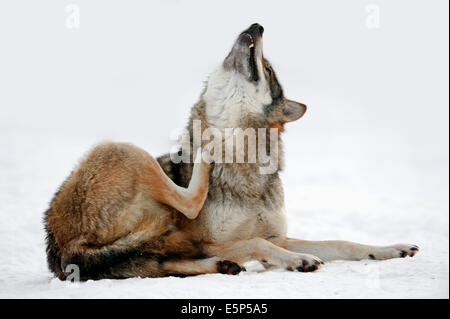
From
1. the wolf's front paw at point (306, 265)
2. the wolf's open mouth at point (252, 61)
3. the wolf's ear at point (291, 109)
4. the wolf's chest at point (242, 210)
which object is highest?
the wolf's open mouth at point (252, 61)

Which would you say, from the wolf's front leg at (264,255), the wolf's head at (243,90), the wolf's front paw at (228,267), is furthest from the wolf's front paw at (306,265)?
the wolf's head at (243,90)

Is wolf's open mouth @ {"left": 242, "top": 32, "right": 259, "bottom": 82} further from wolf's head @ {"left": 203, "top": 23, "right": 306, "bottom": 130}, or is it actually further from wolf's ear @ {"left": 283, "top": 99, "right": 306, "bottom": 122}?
wolf's ear @ {"left": 283, "top": 99, "right": 306, "bottom": 122}

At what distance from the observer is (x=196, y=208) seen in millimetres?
4793

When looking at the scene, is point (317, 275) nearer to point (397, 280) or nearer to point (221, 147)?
point (397, 280)

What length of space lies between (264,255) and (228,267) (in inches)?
14.5

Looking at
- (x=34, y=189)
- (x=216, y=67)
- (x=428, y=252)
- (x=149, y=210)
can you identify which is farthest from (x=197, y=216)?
(x=34, y=189)

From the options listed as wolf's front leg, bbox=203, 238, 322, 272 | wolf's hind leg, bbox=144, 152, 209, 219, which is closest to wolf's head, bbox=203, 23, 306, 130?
wolf's hind leg, bbox=144, 152, 209, 219

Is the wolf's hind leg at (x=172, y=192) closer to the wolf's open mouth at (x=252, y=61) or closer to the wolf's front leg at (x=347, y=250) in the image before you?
the wolf's front leg at (x=347, y=250)

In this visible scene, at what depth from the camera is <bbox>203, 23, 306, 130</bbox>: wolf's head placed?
5.30 meters

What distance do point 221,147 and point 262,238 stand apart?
98 centimetres

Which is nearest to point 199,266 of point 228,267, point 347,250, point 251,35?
point 228,267

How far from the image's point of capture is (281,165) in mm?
5543

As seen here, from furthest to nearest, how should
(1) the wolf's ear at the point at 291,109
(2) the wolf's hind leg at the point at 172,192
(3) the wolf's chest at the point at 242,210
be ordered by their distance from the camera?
(1) the wolf's ear at the point at 291,109 < (3) the wolf's chest at the point at 242,210 < (2) the wolf's hind leg at the point at 172,192

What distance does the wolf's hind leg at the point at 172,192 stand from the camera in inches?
184
